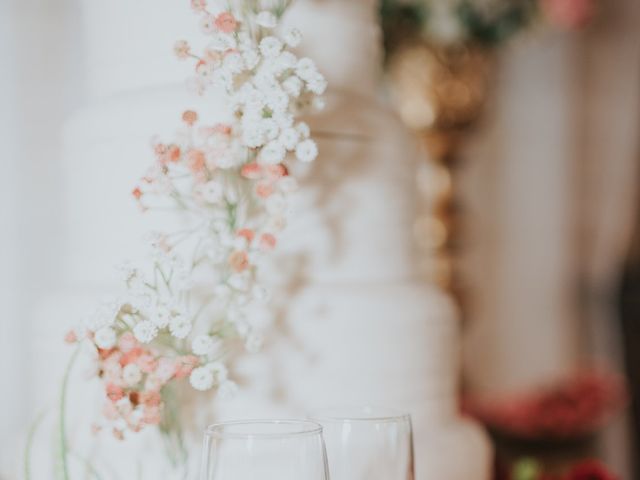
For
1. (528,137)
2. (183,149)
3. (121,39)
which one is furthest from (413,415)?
(528,137)

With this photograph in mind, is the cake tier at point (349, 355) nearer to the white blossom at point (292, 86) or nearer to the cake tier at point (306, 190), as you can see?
the cake tier at point (306, 190)

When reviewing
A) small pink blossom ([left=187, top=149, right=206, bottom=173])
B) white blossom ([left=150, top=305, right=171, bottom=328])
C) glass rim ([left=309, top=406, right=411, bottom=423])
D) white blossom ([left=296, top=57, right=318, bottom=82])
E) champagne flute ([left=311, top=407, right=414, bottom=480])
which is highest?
white blossom ([left=296, top=57, right=318, bottom=82])

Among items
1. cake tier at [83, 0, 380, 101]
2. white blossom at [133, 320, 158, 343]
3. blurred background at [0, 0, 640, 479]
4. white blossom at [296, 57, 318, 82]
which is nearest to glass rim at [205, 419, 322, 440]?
white blossom at [133, 320, 158, 343]

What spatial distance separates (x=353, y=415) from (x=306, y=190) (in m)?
0.31

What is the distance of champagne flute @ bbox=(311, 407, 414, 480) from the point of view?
905 millimetres

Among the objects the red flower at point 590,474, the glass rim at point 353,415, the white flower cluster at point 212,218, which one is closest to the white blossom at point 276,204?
the white flower cluster at point 212,218

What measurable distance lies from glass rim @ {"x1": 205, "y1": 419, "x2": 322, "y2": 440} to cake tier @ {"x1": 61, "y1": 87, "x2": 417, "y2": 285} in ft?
1.06

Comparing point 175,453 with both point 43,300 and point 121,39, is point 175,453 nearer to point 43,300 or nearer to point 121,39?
point 43,300

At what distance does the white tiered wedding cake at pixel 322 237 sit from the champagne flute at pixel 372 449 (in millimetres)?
205

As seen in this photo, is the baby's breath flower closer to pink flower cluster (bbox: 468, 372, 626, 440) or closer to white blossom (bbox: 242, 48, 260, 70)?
white blossom (bbox: 242, 48, 260, 70)

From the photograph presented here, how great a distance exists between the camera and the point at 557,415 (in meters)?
2.50

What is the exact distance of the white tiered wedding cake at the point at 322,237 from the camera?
1.14 meters

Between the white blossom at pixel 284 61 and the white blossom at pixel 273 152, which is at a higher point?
the white blossom at pixel 284 61

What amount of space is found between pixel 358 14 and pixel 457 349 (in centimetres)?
49
